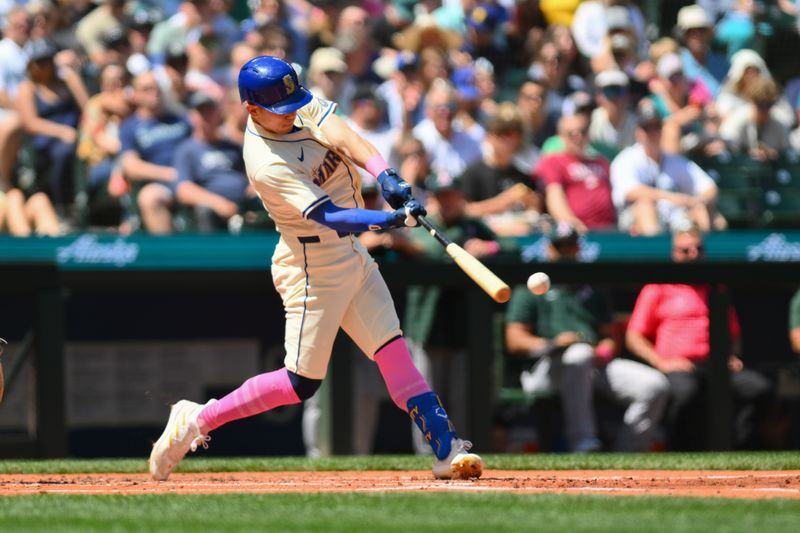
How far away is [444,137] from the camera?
1208cm

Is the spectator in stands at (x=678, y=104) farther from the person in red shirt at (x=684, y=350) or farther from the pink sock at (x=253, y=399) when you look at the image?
the pink sock at (x=253, y=399)

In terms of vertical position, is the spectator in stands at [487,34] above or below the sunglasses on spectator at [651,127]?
above

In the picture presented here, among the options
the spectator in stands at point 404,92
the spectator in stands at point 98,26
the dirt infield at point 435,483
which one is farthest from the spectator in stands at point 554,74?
the dirt infield at point 435,483

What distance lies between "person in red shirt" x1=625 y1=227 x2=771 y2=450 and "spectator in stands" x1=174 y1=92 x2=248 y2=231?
300 cm

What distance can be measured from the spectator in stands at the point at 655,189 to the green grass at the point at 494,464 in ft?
9.85

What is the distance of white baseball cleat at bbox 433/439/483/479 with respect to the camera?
6.87 meters

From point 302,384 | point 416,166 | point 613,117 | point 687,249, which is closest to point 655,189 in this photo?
point 687,249

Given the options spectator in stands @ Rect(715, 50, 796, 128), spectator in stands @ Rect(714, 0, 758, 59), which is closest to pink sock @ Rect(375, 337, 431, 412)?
spectator in stands @ Rect(715, 50, 796, 128)

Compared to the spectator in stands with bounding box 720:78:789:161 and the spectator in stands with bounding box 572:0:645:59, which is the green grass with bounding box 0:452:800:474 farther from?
the spectator in stands with bounding box 572:0:645:59

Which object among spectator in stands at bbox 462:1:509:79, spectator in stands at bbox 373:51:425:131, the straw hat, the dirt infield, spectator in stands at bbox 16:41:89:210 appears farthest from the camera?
spectator in stands at bbox 462:1:509:79

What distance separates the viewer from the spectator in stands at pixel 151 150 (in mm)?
10891

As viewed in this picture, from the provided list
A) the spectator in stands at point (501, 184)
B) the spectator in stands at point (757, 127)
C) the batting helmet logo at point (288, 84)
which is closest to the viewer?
the batting helmet logo at point (288, 84)

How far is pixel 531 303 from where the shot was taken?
1034cm

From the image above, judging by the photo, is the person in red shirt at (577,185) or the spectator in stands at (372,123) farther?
the spectator in stands at (372,123)
